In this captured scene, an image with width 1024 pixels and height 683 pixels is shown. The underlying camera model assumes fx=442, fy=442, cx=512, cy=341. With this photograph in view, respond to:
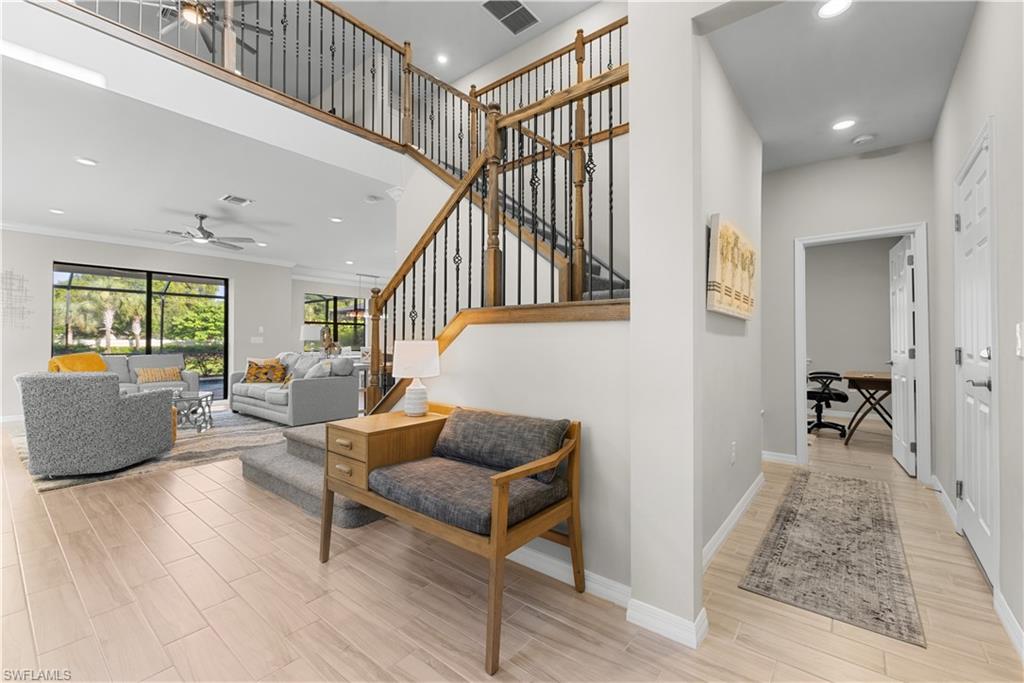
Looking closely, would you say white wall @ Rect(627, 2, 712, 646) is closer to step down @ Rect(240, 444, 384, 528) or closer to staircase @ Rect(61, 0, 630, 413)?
staircase @ Rect(61, 0, 630, 413)

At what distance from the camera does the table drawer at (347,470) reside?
2.16 m

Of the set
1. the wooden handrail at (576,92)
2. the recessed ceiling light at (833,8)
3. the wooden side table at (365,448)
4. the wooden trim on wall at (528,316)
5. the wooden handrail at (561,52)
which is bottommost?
the wooden side table at (365,448)

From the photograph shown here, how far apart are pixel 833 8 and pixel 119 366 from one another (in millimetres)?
9028

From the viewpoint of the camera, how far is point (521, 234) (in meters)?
3.30

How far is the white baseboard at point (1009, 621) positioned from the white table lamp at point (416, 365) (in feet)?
8.76

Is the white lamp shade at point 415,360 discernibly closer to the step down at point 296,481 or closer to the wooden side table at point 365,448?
the wooden side table at point 365,448

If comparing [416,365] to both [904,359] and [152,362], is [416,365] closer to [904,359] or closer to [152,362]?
[904,359]

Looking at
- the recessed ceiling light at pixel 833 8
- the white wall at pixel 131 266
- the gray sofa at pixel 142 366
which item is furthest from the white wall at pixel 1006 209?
the white wall at pixel 131 266

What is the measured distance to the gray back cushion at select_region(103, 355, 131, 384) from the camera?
6605mm

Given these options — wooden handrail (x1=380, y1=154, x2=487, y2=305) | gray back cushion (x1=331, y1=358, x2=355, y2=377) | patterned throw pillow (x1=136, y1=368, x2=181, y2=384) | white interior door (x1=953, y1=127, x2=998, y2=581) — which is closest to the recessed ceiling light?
white interior door (x1=953, y1=127, x2=998, y2=581)

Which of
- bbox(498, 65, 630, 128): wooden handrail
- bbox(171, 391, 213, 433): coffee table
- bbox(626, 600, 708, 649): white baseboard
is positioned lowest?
bbox(626, 600, 708, 649): white baseboard

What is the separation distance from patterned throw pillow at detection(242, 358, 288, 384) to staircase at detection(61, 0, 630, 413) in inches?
112

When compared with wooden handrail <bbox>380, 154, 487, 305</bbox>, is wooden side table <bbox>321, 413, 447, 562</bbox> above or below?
below

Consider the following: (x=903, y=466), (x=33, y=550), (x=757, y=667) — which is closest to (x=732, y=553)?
(x=757, y=667)
